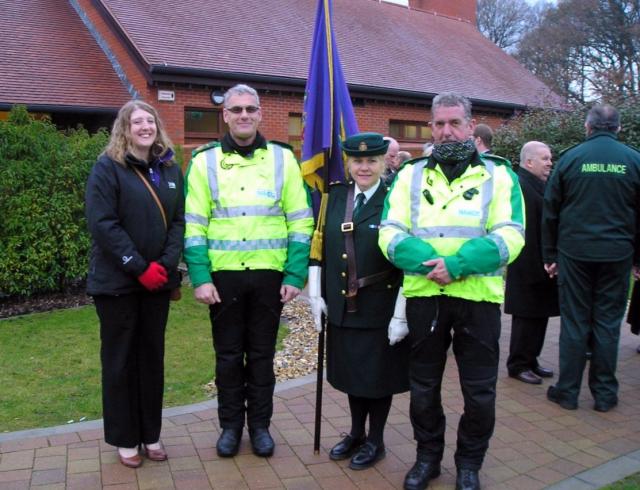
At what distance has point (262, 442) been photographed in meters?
3.96

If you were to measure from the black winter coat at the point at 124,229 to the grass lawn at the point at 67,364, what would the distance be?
150 cm

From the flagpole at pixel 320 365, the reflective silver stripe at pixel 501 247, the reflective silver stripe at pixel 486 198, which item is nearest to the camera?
the reflective silver stripe at pixel 501 247

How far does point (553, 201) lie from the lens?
4.92 meters

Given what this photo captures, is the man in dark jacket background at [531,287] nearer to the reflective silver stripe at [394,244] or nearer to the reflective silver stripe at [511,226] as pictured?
the reflective silver stripe at [511,226]

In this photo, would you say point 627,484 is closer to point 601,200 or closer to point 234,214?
point 601,200

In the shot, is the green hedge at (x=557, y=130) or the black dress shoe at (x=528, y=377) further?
the green hedge at (x=557, y=130)

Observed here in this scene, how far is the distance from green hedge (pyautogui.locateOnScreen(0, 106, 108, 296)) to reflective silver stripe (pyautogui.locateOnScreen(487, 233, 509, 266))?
5.94 meters

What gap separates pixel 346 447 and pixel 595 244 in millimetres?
2354

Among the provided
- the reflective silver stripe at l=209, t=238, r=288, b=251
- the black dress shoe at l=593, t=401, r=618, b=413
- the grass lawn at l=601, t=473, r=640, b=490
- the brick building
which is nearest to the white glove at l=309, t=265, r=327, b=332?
the reflective silver stripe at l=209, t=238, r=288, b=251

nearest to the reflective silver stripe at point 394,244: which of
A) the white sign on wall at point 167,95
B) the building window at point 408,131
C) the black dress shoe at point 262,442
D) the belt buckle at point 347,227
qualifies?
the belt buckle at point 347,227

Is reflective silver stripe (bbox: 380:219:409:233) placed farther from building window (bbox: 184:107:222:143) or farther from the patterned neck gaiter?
building window (bbox: 184:107:222:143)

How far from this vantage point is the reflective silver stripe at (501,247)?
10.5ft

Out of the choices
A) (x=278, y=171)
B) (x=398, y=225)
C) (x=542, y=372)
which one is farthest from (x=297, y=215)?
(x=542, y=372)

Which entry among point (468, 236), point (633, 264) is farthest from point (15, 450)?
point (633, 264)
